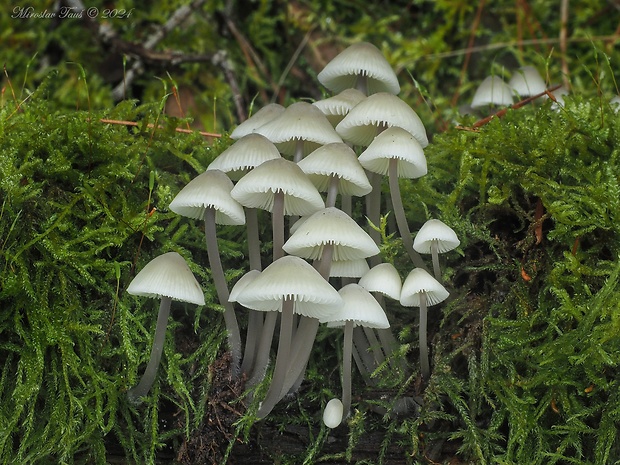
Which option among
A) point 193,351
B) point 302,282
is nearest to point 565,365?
point 302,282

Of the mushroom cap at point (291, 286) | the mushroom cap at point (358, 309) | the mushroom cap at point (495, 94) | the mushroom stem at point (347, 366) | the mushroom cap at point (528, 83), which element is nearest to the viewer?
the mushroom cap at point (291, 286)

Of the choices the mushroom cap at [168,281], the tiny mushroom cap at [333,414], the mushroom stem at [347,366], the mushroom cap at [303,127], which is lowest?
the tiny mushroom cap at [333,414]

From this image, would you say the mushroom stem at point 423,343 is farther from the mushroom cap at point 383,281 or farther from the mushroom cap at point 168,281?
the mushroom cap at point 168,281

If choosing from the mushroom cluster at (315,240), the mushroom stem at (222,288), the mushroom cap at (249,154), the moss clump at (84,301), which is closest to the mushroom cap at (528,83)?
the mushroom cluster at (315,240)

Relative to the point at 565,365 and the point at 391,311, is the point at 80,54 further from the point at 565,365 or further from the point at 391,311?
the point at 565,365

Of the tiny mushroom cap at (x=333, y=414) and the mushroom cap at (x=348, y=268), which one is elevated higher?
the mushroom cap at (x=348, y=268)

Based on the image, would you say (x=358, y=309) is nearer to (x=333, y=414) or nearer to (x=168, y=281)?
(x=333, y=414)

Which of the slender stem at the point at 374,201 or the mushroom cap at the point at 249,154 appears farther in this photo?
the slender stem at the point at 374,201
